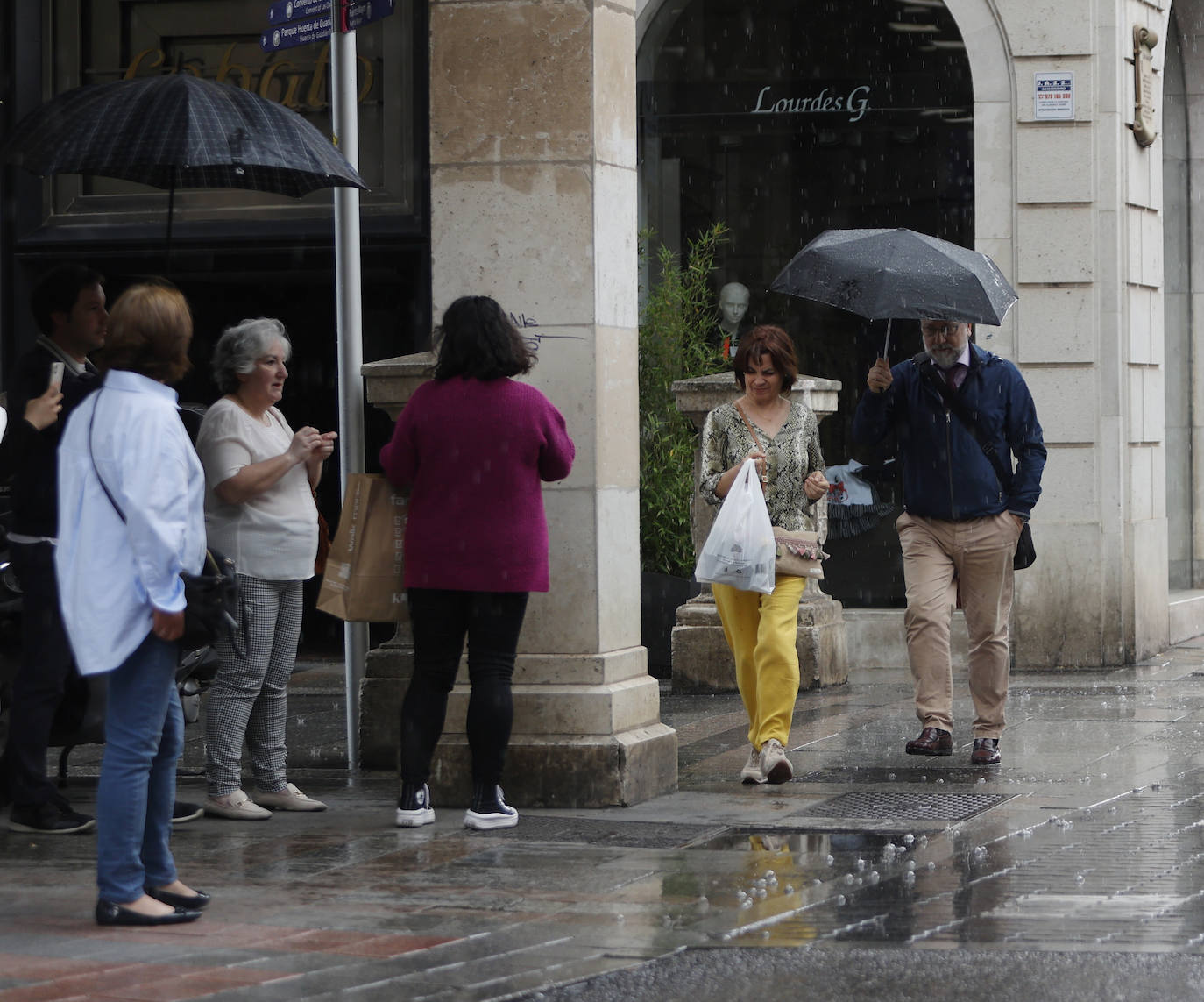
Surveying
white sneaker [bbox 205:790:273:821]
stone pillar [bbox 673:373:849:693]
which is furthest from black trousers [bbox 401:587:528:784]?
stone pillar [bbox 673:373:849:693]

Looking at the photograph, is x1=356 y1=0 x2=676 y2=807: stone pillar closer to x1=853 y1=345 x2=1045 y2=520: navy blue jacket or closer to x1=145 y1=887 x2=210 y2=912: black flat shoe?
x1=853 y1=345 x2=1045 y2=520: navy blue jacket

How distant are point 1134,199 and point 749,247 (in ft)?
8.20

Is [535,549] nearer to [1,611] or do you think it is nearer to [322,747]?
[1,611]

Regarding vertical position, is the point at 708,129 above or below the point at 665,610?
above

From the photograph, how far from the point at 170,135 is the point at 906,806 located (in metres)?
3.49

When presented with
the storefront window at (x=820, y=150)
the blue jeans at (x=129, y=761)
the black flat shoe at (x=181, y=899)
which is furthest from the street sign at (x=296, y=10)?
the storefront window at (x=820, y=150)

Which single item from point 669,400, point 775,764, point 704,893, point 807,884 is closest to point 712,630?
point 669,400

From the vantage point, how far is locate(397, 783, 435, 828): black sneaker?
694 centimetres

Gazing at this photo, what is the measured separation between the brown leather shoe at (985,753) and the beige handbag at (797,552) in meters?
1.04

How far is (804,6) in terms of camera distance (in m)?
13.5

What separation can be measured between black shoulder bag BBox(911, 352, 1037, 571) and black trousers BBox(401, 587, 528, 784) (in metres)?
2.40

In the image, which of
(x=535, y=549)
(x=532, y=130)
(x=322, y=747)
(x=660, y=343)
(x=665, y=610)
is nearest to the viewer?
(x=535, y=549)

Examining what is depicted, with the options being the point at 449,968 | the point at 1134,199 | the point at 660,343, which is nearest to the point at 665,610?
the point at 660,343

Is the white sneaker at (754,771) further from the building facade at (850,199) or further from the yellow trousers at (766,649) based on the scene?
the building facade at (850,199)
